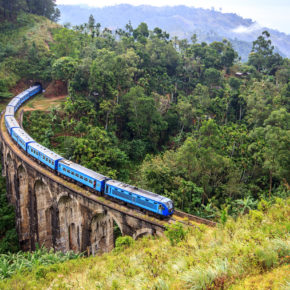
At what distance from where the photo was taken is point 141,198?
65.9 feet

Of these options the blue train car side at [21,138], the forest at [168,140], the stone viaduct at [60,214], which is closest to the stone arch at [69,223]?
the stone viaduct at [60,214]

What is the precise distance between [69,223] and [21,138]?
1196 centimetres

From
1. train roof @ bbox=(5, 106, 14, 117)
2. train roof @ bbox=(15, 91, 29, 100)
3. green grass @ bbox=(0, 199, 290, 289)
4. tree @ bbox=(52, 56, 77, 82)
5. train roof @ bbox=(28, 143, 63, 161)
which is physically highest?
tree @ bbox=(52, 56, 77, 82)

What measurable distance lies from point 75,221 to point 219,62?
57.9 meters

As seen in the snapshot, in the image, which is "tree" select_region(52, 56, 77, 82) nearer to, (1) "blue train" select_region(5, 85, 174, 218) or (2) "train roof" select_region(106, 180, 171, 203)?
(1) "blue train" select_region(5, 85, 174, 218)

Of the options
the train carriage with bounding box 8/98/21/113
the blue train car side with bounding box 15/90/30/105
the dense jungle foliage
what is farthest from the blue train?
the blue train car side with bounding box 15/90/30/105

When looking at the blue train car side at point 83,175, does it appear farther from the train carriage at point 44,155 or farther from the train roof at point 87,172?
the train carriage at point 44,155

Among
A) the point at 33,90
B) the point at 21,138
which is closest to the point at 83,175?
the point at 21,138

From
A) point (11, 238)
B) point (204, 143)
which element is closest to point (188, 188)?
point (204, 143)

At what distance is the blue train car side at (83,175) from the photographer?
22.5m

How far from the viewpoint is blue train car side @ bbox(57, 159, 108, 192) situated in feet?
73.8

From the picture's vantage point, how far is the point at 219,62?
223ft

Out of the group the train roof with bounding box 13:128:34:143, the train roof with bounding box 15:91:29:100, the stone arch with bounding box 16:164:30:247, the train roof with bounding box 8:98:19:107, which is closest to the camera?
the train roof with bounding box 13:128:34:143

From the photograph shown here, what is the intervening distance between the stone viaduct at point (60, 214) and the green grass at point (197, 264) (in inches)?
221
